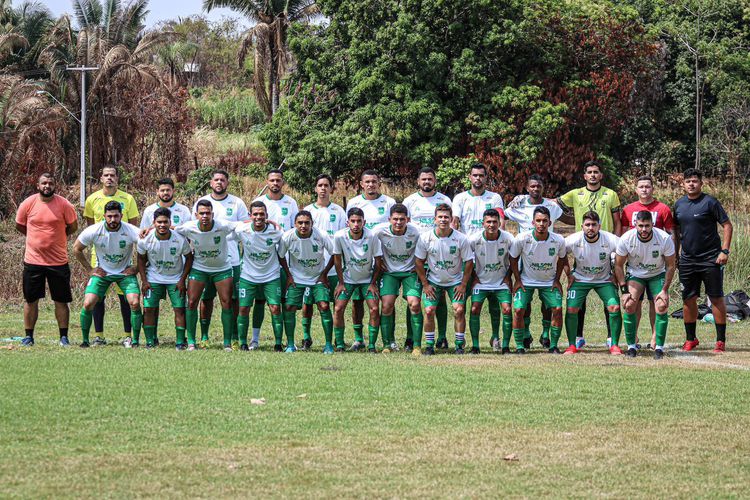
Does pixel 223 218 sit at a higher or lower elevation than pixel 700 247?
higher

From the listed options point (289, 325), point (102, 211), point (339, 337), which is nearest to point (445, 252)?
point (339, 337)

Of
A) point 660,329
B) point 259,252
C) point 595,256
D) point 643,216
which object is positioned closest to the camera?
point 643,216

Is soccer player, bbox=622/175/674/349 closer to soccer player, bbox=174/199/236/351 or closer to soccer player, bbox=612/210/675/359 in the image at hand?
soccer player, bbox=612/210/675/359

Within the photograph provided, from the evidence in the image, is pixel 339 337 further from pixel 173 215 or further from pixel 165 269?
pixel 173 215

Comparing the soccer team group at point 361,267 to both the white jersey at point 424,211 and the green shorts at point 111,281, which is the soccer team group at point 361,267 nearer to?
the green shorts at point 111,281

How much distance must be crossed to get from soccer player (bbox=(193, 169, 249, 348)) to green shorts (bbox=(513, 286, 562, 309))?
3693 mm

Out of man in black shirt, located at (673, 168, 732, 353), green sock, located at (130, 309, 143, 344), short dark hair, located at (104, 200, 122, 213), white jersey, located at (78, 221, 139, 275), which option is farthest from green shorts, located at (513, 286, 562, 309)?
short dark hair, located at (104, 200, 122, 213)

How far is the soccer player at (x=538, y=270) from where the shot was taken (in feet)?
45.8

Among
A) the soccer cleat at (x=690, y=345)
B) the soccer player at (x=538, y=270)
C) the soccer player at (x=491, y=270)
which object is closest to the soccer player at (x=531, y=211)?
the soccer player at (x=538, y=270)

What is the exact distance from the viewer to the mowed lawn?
7414mm

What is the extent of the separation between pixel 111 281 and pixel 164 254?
0.80 m

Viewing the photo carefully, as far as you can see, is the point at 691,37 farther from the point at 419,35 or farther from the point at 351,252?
the point at 351,252

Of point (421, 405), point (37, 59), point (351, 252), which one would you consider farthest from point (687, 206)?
point (37, 59)

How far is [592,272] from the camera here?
45.5ft
